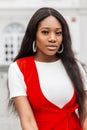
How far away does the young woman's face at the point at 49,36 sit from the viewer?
2.47 metres

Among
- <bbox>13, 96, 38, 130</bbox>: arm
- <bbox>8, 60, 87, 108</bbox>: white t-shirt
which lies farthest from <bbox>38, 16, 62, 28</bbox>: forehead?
<bbox>13, 96, 38, 130</bbox>: arm

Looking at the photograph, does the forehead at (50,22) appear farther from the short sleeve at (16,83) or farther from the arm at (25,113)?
the arm at (25,113)

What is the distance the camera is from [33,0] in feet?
73.7

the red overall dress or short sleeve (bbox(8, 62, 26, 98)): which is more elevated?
short sleeve (bbox(8, 62, 26, 98))

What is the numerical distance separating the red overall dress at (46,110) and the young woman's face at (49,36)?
0.12m

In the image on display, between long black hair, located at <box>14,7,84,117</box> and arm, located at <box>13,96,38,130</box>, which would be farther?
long black hair, located at <box>14,7,84,117</box>

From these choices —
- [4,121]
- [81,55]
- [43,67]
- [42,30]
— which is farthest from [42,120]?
[81,55]

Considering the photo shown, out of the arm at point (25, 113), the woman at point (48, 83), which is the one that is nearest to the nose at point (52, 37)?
the woman at point (48, 83)

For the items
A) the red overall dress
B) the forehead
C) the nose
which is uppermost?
the forehead

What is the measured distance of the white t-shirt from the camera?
2.45 m

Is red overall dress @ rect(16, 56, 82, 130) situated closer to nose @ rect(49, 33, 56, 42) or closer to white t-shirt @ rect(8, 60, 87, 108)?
white t-shirt @ rect(8, 60, 87, 108)

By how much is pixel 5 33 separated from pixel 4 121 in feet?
50.5

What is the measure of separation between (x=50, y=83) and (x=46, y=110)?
127 mm

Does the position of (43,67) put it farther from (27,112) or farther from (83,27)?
(83,27)
